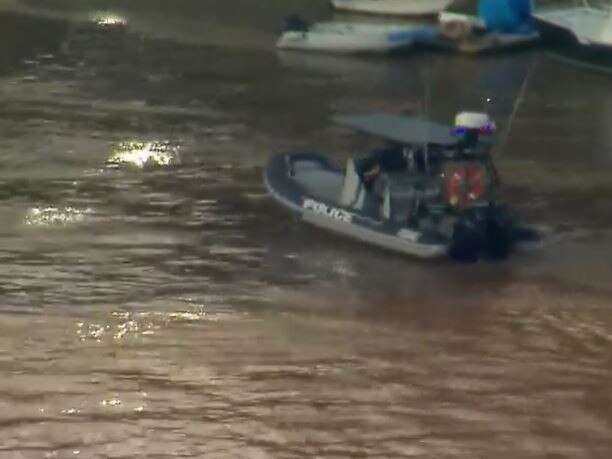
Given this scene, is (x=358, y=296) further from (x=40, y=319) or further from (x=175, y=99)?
(x=175, y=99)

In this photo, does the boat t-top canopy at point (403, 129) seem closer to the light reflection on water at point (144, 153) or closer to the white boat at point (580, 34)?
the light reflection on water at point (144, 153)

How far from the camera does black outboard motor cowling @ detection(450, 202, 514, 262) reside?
8289 mm

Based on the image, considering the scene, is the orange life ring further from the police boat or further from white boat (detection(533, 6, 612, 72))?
white boat (detection(533, 6, 612, 72))

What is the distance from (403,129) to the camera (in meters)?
8.70

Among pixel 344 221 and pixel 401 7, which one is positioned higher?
pixel 401 7

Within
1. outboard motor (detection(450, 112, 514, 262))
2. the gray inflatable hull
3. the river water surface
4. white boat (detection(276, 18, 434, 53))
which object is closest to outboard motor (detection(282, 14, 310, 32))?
white boat (detection(276, 18, 434, 53))

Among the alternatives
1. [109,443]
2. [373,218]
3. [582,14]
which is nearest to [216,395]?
[109,443]

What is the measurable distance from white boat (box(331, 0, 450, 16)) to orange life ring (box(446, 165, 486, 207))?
9.90 meters

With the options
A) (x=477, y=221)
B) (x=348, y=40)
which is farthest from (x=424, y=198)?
(x=348, y=40)

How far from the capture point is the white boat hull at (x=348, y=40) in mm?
15695

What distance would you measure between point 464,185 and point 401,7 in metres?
10.1

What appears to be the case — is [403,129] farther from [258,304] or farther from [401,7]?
[401,7]

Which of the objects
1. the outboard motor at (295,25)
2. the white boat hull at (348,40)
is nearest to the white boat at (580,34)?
the white boat hull at (348,40)

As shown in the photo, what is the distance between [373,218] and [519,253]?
1069 millimetres
